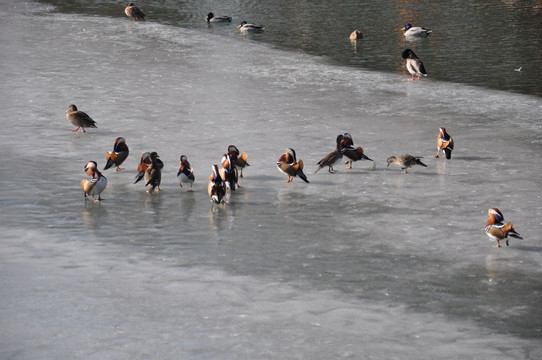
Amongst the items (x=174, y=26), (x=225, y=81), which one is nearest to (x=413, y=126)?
(x=225, y=81)

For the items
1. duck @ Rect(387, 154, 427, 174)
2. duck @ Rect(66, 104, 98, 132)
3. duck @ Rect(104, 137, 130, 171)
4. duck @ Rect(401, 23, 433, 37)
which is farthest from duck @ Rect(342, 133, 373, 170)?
duck @ Rect(401, 23, 433, 37)

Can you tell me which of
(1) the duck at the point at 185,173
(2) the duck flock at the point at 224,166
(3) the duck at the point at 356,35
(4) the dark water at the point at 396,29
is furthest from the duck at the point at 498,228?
(3) the duck at the point at 356,35

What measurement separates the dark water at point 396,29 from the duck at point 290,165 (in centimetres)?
892

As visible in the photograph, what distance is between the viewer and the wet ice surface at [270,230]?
7129mm

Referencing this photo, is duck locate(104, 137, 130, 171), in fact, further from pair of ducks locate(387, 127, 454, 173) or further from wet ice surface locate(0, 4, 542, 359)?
pair of ducks locate(387, 127, 454, 173)

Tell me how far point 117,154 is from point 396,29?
19510 mm

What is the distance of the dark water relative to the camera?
21.9 metres

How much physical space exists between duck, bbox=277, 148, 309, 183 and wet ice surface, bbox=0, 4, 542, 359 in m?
0.23

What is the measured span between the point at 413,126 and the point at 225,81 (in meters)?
5.85

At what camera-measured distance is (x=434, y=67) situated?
2216 centimetres

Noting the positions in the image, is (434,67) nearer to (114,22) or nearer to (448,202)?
(448,202)

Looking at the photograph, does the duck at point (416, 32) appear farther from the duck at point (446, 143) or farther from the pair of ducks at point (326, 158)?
the pair of ducks at point (326, 158)

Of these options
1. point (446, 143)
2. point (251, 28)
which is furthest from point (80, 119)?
point (251, 28)

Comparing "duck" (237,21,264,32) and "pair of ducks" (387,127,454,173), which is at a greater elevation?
"duck" (237,21,264,32)
